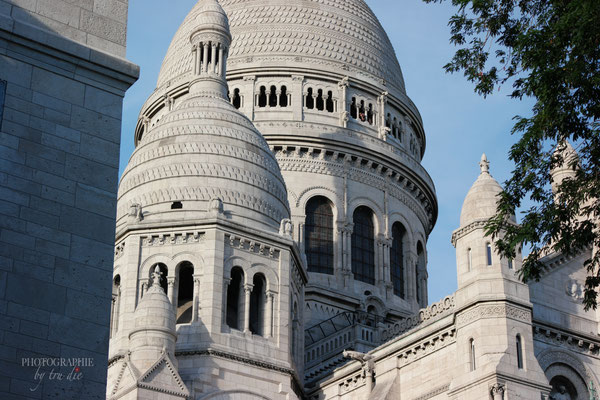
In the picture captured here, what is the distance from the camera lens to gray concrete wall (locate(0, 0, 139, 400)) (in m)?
17.0

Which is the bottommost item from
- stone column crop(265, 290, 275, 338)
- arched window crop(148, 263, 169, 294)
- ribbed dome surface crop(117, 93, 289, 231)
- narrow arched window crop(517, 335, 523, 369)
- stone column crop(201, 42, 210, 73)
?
narrow arched window crop(517, 335, 523, 369)

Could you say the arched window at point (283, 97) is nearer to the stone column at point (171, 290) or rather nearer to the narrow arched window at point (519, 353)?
the stone column at point (171, 290)

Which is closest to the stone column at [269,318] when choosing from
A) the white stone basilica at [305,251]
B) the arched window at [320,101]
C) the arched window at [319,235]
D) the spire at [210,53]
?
the white stone basilica at [305,251]

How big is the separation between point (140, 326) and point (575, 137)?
20.3 m

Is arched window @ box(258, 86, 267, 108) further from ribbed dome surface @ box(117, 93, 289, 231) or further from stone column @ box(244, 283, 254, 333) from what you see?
stone column @ box(244, 283, 254, 333)

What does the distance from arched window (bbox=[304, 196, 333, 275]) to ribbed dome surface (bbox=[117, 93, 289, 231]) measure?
→ 8.34 m

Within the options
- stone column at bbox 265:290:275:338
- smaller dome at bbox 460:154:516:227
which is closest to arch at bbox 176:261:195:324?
stone column at bbox 265:290:275:338

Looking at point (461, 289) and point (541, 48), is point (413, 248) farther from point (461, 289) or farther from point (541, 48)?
point (541, 48)

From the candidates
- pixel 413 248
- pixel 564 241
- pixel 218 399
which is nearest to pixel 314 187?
pixel 413 248

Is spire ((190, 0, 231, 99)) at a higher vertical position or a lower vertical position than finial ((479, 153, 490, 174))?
higher

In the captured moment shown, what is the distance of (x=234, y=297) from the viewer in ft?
137

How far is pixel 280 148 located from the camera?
2184 inches

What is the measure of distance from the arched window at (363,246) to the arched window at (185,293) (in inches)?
500

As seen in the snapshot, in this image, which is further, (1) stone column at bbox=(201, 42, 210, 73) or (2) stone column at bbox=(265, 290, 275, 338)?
(1) stone column at bbox=(201, 42, 210, 73)
